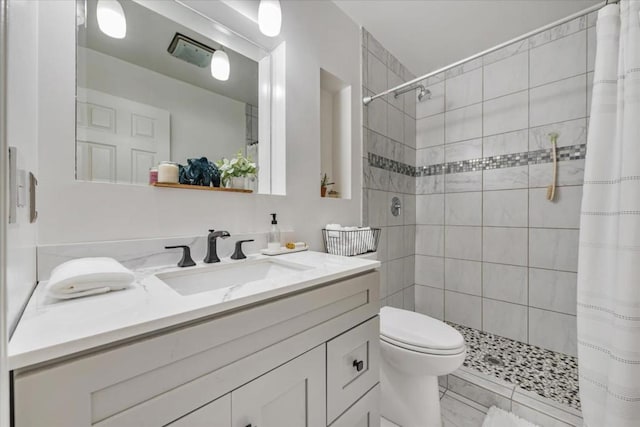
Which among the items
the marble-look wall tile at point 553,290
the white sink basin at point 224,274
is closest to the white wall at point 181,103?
the white sink basin at point 224,274

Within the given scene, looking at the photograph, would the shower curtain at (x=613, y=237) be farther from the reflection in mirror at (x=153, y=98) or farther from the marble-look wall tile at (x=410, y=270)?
the reflection in mirror at (x=153, y=98)

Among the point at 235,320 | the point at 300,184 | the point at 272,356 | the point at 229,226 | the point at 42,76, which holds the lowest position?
the point at 272,356

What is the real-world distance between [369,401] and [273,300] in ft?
2.09

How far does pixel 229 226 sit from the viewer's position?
1154mm

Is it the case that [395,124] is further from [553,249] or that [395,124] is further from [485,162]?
[553,249]

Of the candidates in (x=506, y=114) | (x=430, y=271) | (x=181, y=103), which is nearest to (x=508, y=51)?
(x=506, y=114)

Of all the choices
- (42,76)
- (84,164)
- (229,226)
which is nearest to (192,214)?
(229,226)

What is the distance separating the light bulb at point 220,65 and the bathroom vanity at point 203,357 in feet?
2.99

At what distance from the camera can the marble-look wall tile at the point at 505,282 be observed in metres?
2.00

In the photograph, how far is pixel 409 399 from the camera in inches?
53.0

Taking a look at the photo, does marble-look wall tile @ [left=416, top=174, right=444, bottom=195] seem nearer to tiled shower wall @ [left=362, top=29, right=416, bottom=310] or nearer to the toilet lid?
tiled shower wall @ [left=362, top=29, right=416, bottom=310]

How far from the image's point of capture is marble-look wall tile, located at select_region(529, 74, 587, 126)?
178 cm

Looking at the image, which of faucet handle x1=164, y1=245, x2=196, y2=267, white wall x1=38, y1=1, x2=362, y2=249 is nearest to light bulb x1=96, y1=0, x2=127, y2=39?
white wall x1=38, y1=1, x2=362, y2=249

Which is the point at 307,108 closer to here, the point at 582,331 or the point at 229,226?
the point at 229,226
